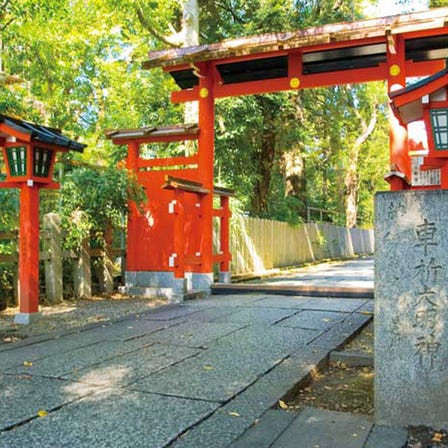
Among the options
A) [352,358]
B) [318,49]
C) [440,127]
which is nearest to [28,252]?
[352,358]

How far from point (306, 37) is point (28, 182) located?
486cm

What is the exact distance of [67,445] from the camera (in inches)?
97.7

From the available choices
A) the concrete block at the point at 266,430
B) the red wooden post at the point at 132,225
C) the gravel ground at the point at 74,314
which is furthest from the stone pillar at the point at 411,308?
the red wooden post at the point at 132,225

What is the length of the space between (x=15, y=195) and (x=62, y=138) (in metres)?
1.71

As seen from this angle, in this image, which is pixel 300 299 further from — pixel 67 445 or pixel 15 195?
pixel 67 445

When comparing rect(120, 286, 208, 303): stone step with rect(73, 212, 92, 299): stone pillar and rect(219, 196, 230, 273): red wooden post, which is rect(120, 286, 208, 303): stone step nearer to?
rect(73, 212, 92, 299): stone pillar

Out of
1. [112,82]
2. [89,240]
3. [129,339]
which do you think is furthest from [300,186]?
[129,339]

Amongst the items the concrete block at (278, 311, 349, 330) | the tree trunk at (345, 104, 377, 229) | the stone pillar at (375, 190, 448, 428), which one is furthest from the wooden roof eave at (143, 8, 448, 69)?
the tree trunk at (345, 104, 377, 229)

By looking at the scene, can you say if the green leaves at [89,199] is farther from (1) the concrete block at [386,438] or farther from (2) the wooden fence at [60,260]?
(1) the concrete block at [386,438]

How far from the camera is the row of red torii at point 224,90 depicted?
25.5 feet

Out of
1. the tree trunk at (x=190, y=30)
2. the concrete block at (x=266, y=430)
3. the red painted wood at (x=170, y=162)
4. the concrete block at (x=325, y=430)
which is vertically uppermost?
the tree trunk at (x=190, y=30)

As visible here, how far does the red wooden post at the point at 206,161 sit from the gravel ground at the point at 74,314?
4.35ft

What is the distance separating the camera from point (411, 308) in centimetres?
286

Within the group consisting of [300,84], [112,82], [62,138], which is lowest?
[62,138]
